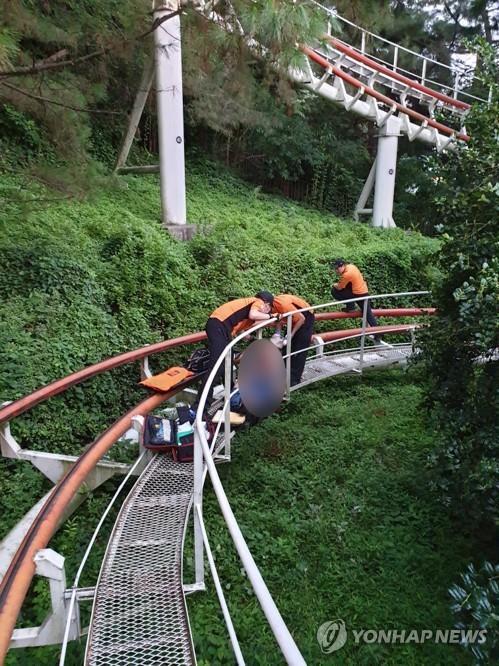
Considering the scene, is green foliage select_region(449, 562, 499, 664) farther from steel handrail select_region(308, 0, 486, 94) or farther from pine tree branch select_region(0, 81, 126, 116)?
pine tree branch select_region(0, 81, 126, 116)

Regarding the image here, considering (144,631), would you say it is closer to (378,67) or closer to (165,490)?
(165,490)

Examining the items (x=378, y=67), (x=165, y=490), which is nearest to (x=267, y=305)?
(x=165, y=490)

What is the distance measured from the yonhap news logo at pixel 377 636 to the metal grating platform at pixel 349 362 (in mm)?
3035

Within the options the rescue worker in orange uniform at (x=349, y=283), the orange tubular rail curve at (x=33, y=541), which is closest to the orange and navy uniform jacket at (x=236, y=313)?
the orange tubular rail curve at (x=33, y=541)

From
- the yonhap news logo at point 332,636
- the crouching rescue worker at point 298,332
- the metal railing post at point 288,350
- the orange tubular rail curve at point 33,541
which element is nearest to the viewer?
the orange tubular rail curve at point 33,541

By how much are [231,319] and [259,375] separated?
133 cm

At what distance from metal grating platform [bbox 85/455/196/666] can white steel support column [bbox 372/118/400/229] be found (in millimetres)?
13917

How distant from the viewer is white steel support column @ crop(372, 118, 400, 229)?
15.3m

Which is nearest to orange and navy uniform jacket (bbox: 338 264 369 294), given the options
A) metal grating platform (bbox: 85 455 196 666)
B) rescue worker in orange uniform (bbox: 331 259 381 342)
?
rescue worker in orange uniform (bbox: 331 259 381 342)

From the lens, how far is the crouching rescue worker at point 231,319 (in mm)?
5109

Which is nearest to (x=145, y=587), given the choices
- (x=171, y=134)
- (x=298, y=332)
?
(x=298, y=332)

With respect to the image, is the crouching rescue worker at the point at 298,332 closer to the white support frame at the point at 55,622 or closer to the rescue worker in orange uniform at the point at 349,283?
the rescue worker in orange uniform at the point at 349,283

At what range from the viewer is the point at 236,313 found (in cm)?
528

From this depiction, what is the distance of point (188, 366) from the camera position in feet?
17.4
